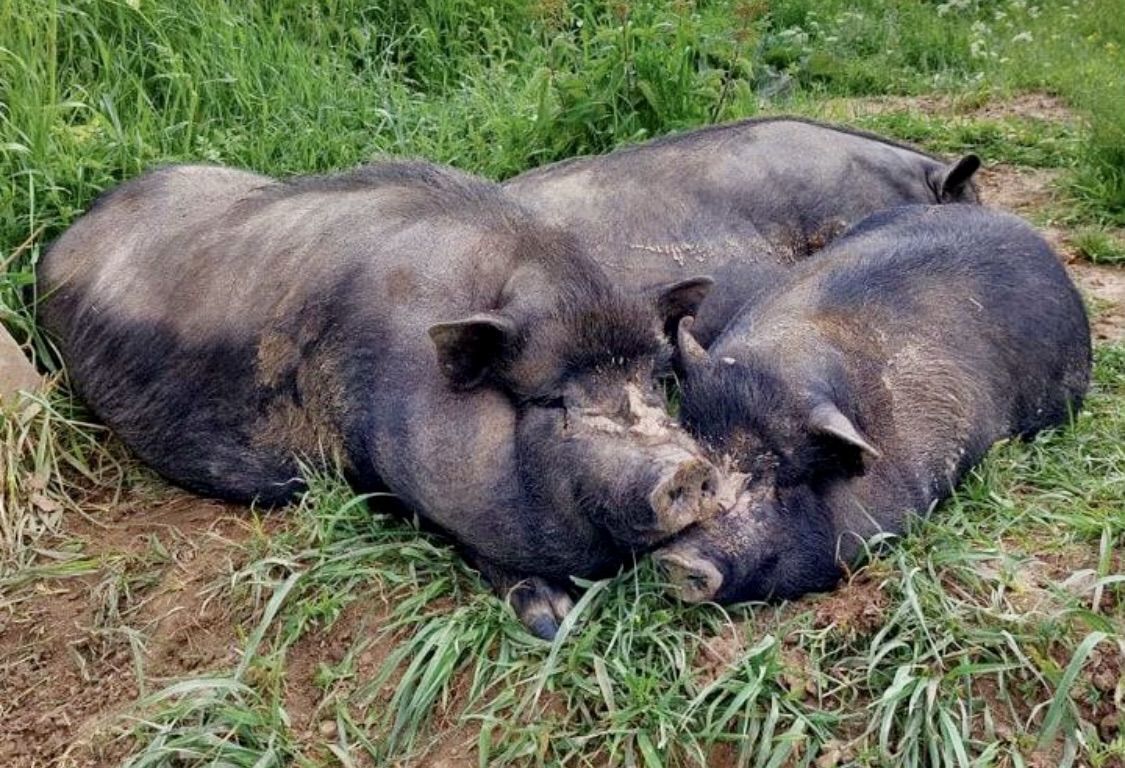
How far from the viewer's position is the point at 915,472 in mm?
3965

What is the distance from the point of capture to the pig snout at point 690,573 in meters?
3.47

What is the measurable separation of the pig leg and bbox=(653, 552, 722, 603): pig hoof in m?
0.32

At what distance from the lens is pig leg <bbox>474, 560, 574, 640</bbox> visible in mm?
3584

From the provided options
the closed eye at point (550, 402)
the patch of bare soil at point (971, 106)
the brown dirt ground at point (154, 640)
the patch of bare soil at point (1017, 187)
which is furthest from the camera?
the patch of bare soil at point (971, 106)

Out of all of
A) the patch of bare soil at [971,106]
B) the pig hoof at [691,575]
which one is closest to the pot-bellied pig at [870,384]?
the pig hoof at [691,575]

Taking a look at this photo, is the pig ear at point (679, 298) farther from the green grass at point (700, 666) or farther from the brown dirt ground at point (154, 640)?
the brown dirt ground at point (154, 640)

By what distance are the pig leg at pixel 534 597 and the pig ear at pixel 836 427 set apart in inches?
32.2

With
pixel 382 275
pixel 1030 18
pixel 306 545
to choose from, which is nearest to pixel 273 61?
pixel 382 275

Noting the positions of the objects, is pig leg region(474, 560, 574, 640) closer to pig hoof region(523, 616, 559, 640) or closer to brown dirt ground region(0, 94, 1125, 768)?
pig hoof region(523, 616, 559, 640)

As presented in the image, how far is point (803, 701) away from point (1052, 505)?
1227mm

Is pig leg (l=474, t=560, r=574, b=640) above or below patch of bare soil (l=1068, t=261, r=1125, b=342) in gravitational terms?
above

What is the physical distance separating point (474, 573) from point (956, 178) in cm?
281

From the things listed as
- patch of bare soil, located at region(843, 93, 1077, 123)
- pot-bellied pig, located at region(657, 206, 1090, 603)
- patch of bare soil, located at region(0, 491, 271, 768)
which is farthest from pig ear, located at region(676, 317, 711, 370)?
patch of bare soil, located at region(843, 93, 1077, 123)

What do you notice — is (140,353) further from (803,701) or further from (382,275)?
(803,701)
